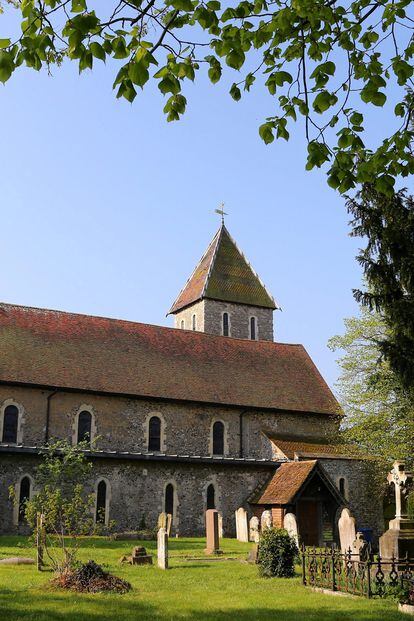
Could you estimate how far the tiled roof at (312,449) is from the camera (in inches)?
1145

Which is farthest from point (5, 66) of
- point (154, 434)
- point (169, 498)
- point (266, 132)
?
point (154, 434)

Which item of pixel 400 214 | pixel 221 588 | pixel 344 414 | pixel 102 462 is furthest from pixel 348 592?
pixel 344 414

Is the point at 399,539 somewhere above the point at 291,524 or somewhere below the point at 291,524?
above

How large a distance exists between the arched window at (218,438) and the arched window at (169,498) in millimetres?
3143

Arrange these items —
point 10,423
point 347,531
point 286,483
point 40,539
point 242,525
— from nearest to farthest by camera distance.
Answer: point 40,539, point 347,531, point 242,525, point 10,423, point 286,483

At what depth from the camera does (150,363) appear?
3086 centimetres

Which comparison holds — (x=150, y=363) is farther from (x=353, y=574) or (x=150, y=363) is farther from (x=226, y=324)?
(x=353, y=574)

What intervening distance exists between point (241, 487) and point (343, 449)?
5.26 meters

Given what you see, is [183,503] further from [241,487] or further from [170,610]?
[170,610]

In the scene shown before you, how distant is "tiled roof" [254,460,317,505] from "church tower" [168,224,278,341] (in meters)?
Result: 17.0

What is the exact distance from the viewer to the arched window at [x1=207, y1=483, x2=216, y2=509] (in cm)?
2756

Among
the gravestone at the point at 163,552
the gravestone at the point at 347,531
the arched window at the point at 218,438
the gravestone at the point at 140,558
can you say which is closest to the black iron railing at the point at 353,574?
the gravestone at the point at 163,552

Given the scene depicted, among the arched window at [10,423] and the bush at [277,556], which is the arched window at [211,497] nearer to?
the arched window at [10,423]

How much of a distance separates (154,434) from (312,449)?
24.0 ft
